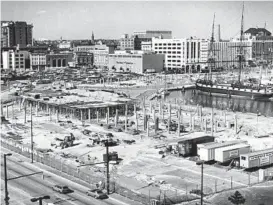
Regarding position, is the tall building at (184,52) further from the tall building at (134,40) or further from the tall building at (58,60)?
the tall building at (58,60)

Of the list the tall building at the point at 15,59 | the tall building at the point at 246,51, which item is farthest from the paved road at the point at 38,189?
the tall building at the point at 246,51

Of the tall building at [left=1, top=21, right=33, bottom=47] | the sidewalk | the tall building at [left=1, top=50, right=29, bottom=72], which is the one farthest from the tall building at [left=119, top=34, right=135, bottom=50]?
the sidewalk

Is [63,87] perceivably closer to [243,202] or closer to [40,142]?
[40,142]

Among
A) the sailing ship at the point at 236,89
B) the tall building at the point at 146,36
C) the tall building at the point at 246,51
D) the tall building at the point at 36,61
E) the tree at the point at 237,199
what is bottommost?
the tree at the point at 237,199

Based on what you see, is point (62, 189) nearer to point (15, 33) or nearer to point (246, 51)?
point (246, 51)

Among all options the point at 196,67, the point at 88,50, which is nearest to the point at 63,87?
the point at 196,67

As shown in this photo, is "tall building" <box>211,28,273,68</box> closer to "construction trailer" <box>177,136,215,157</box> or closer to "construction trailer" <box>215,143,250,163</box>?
"construction trailer" <box>177,136,215,157</box>
